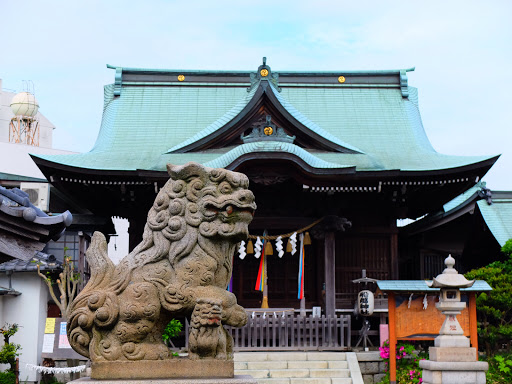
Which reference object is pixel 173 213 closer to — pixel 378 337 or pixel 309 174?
pixel 309 174

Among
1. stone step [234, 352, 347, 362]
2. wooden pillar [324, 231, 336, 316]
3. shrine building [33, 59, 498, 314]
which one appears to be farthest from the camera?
wooden pillar [324, 231, 336, 316]

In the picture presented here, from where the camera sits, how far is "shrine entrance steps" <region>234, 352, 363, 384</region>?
1409 cm

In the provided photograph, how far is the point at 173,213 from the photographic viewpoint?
694cm

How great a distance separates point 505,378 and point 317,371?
3409mm

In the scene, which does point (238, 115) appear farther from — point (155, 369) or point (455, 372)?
point (155, 369)

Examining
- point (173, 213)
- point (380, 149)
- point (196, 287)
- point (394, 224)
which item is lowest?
point (196, 287)

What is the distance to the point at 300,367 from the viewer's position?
1469cm

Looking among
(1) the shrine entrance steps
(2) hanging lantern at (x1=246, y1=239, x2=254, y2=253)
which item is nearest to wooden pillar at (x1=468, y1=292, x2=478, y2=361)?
(1) the shrine entrance steps

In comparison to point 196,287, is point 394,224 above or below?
above

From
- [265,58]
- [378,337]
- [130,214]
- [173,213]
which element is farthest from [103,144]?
[173,213]

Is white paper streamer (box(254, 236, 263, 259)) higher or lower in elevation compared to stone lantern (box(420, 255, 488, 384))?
higher

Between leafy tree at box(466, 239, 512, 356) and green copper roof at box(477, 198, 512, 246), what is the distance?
213cm

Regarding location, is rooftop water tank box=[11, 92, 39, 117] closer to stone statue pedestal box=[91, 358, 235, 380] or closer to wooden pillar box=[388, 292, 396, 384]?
wooden pillar box=[388, 292, 396, 384]

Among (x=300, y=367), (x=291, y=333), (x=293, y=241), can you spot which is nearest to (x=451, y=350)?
(x=300, y=367)
